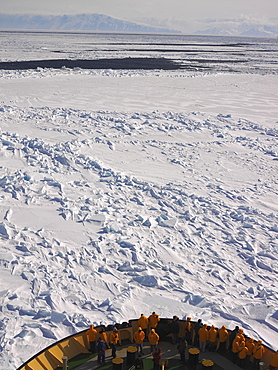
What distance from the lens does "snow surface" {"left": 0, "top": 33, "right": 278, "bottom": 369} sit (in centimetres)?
802

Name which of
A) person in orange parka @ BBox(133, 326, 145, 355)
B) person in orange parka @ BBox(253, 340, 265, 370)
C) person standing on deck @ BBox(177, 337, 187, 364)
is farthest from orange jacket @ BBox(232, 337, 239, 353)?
person in orange parka @ BBox(133, 326, 145, 355)

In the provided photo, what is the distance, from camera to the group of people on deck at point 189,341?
5590mm

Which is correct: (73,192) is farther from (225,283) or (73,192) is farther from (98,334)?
(98,334)

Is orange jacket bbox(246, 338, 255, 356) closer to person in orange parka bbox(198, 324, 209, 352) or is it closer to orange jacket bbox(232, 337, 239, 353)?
orange jacket bbox(232, 337, 239, 353)

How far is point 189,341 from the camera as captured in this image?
20.0 feet

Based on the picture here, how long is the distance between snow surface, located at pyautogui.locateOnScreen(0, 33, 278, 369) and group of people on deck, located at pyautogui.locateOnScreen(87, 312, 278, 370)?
1.60 m

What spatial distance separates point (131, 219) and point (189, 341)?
18.9 feet

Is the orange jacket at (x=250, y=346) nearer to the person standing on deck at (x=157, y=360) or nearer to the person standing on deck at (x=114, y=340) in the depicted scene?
the person standing on deck at (x=157, y=360)

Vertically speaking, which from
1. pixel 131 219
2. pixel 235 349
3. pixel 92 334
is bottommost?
pixel 131 219

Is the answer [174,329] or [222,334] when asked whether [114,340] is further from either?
[222,334]

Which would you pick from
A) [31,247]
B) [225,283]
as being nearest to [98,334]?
[225,283]

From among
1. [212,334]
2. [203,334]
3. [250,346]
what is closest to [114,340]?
[203,334]

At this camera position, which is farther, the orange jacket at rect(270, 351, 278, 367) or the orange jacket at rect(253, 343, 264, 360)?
the orange jacket at rect(253, 343, 264, 360)

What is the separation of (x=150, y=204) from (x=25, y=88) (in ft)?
65.5
